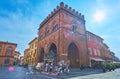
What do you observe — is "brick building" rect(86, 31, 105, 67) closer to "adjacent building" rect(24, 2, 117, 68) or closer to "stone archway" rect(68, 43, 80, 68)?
"adjacent building" rect(24, 2, 117, 68)

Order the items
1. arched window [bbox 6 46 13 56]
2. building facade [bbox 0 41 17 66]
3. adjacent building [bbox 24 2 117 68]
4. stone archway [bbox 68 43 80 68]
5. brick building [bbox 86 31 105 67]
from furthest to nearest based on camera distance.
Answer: arched window [bbox 6 46 13 56] → building facade [bbox 0 41 17 66] → brick building [bbox 86 31 105 67] → stone archway [bbox 68 43 80 68] → adjacent building [bbox 24 2 117 68]

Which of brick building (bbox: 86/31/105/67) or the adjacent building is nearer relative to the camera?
the adjacent building

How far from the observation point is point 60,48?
17.9 metres

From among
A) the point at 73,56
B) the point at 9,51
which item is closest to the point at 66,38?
the point at 73,56

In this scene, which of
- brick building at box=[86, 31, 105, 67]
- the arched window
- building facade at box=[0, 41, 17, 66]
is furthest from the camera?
the arched window

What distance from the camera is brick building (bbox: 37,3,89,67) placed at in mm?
18406

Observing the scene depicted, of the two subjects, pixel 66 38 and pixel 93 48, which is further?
pixel 93 48

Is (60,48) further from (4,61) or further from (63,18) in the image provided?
(4,61)

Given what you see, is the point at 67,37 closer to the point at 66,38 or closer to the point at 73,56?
the point at 66,38

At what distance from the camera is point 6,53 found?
45.5 m

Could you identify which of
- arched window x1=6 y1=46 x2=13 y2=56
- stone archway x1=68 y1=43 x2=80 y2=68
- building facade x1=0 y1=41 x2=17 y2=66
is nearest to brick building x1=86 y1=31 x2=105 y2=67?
stone archway x1=68 y1=43 x2=80 y2=68

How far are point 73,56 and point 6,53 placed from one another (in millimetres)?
35679

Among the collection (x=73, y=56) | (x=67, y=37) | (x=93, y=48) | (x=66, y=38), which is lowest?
(x=73, y=56)

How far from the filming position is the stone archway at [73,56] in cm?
2138
